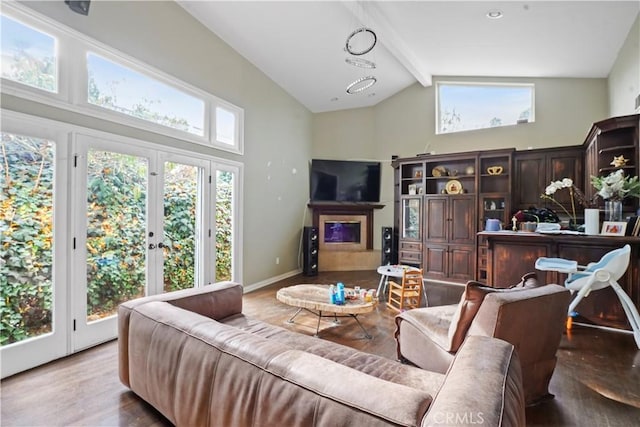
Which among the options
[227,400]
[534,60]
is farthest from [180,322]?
[534,60]

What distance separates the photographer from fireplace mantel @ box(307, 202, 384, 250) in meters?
7.30

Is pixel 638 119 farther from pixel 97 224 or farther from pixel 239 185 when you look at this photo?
pixel 97 224

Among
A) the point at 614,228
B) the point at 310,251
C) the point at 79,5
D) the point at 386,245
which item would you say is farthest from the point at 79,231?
the point at 614,228

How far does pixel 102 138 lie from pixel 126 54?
98 cm

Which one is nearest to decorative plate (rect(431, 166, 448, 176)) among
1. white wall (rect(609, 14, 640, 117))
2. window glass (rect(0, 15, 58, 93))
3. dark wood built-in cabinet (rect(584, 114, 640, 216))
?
dark wood built-in cabinet (rect(584, 114, 640, 216))

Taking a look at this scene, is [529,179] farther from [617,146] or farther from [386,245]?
[386,245]

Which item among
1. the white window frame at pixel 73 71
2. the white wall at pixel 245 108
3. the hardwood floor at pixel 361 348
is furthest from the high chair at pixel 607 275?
the white window frame at pixel 73 71

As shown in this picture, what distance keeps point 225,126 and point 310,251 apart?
9.79 ft

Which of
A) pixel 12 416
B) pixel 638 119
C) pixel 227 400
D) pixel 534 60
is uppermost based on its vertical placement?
pixel 534 60

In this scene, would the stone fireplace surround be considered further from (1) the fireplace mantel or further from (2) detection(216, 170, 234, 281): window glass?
(2) detection(216, 170, 234, 281): window glass

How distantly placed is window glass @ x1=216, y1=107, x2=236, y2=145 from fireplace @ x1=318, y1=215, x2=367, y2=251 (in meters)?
2.97

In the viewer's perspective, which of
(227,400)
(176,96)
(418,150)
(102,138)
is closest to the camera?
(227,400)

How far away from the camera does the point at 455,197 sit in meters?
6.17

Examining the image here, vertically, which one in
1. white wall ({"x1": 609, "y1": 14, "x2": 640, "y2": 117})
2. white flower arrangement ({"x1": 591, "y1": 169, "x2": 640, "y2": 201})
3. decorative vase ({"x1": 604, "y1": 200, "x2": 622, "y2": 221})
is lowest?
decorative vase ({"x1": 604, "y1": 200, "x2": 622, "y2": 221})
